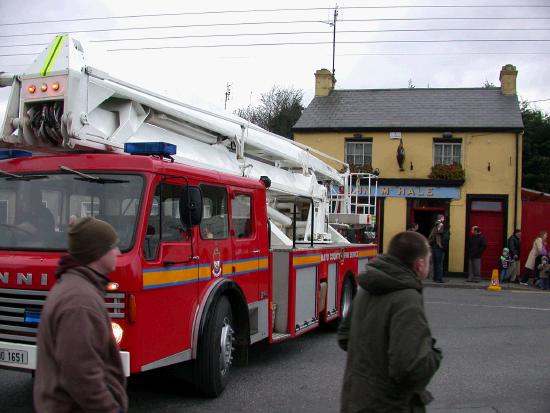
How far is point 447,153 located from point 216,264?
18.1 m

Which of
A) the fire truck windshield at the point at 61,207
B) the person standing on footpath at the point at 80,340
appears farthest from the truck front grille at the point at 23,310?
the person standing on footpath at the point at 80,340

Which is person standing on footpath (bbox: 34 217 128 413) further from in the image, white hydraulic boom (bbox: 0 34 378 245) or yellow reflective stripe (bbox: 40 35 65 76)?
yellow reflective stripe (bbox: 40 35 65 76)

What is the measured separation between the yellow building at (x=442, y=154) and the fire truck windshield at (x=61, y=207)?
1796 centimetres

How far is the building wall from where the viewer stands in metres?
21.9

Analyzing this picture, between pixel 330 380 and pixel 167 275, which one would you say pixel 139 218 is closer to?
pixel 167 275

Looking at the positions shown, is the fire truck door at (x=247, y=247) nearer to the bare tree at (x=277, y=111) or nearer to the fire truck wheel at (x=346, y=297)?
the fire truck wheel at (x=346, y=297)

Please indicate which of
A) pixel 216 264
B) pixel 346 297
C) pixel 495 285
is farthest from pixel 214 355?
pixel 495 285

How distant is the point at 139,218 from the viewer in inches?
204

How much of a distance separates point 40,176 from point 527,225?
1961cm

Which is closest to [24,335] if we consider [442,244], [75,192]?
[75,192]

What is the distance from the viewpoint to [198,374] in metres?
5.98

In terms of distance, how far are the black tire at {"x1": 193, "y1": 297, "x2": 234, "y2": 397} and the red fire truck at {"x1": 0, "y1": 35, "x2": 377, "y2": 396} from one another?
12 millimetres

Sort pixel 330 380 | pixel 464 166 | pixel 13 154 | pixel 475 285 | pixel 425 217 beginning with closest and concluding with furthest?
1. pixel 13 154
2. pixel 330 380
3. pixel 475 285
4. pixel 464 166
5. pixel 425 217

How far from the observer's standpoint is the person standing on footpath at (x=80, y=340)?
251 cm
